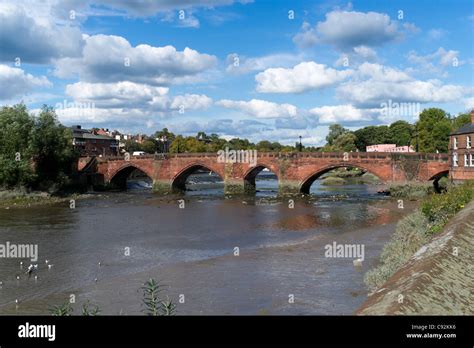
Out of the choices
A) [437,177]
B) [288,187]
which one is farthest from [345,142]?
[437,177]

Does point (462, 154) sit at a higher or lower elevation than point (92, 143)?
lower

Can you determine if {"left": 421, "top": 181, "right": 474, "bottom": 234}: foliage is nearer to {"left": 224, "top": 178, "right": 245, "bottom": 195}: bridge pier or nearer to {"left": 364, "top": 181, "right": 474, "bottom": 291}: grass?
{"left": 364, "top": 181, "right": 474, "bottom": 291}: grass

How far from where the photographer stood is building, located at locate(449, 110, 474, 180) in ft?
174

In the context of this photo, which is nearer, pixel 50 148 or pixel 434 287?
pixel 434 287

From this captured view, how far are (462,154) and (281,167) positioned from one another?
911 inches

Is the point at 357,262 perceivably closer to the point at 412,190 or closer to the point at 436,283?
the point at 436,283

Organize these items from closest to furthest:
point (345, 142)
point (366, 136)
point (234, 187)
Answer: point (234, 187) < point (345, 142) < point (366, 136)

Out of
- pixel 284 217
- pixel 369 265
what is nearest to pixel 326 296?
pixel 369 265

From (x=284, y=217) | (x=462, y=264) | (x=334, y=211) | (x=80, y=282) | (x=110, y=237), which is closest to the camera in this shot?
(x=462, y=264)

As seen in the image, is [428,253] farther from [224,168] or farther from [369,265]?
[224,168]

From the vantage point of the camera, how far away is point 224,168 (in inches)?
2849

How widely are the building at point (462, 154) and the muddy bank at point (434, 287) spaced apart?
45.3 metres

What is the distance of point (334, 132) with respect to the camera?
5645 inches

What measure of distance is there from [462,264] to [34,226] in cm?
3575
